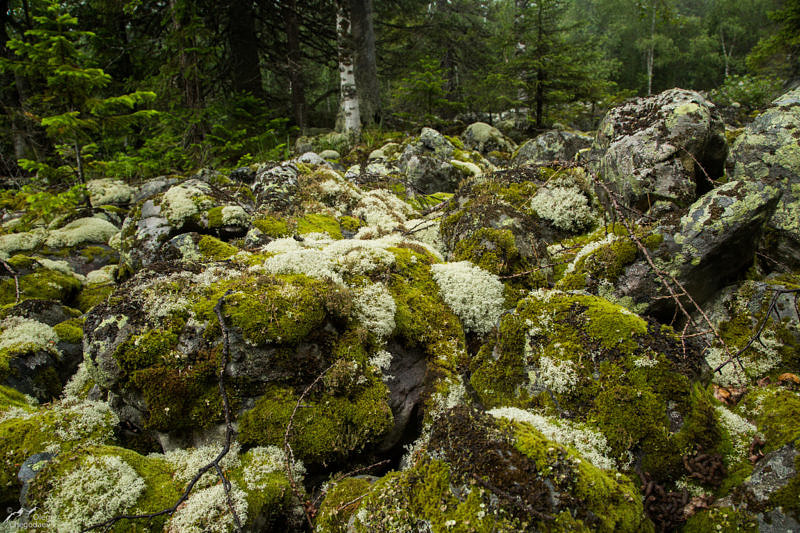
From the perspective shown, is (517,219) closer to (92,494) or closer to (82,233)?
(92,494)

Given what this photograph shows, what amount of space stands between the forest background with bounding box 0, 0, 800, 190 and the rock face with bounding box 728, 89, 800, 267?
613 centimetres

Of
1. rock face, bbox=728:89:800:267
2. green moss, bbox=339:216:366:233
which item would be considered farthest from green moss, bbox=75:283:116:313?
rock face, bbox=728:89:800:267

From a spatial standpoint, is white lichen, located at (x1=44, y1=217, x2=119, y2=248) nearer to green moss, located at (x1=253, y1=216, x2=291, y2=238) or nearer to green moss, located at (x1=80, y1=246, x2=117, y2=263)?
green moss, located at (x1=80, y1=246, x2=117, y2=263)

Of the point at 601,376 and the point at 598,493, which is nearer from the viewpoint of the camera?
the point at 598,493

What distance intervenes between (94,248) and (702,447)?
10.7m

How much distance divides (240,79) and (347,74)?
15.1ft

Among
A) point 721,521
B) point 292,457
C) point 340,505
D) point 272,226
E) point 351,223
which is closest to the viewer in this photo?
point 721,521

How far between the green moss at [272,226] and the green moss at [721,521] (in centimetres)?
558

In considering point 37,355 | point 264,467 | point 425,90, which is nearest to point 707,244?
point 264,467

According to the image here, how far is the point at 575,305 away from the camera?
376 cm

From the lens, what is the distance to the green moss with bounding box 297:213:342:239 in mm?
6420

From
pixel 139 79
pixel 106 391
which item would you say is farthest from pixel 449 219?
pixel 139 79

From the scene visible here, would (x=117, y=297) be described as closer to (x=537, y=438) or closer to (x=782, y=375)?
(x=537, y=438)

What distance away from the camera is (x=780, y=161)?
15.9 feet
